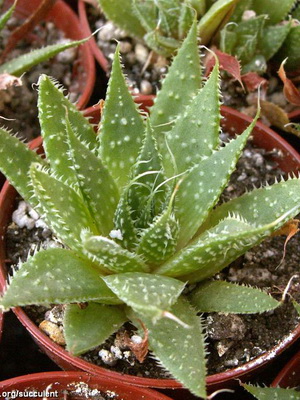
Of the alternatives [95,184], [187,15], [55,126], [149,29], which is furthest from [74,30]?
[95,184]

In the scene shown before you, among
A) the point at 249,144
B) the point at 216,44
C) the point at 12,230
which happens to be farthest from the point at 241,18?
the point at 12,230

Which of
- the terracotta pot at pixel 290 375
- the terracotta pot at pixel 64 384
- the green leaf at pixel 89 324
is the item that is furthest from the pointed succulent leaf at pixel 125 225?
the terracotta pot at pixel 290 375

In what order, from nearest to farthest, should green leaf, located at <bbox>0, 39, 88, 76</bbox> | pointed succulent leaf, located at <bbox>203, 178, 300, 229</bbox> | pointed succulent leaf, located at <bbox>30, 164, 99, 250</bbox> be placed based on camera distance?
pointed succulent leaf, located at <bbox>30, 164, 99, 250</bbox>
pointed succulent leaf, located at <bbox>203, 178, 300, 229</bbox>
green leaf, located at <bbox>0, 39, 88, 76</bbox>

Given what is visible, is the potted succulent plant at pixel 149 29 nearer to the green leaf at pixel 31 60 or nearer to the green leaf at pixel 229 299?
the green leaf at pixel 31 60

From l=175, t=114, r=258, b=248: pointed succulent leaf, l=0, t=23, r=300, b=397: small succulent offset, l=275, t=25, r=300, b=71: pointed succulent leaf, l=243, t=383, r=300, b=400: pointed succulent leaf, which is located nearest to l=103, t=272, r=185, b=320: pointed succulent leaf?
l=0, t=23, r=300, b=397: small succulent offset

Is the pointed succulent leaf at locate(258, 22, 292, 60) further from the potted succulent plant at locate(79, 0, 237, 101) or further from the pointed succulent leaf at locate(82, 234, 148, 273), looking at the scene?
the pointed succulent leaf at locate(82, 234, 148, 273)

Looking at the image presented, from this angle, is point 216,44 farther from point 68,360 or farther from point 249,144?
point 68,360

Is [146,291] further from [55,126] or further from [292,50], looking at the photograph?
[292,50]
